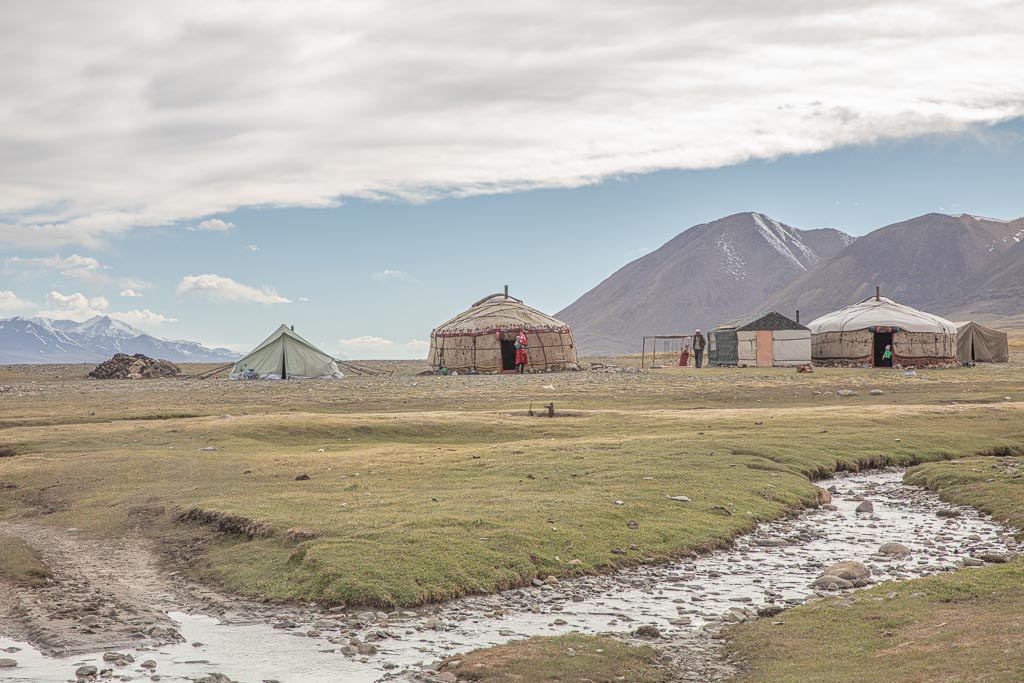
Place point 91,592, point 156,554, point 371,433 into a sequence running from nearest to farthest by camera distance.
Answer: point 91,592, point 156,554, point 371,433

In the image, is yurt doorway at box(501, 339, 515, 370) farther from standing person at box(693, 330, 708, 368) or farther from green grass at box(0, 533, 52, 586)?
green grass at box(0, 533, 52, 586)

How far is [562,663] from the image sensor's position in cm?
888

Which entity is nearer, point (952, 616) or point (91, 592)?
point (952, 616)

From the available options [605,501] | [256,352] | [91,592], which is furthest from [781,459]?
[256,352]

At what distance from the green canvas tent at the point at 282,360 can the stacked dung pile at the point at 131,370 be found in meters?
8.81

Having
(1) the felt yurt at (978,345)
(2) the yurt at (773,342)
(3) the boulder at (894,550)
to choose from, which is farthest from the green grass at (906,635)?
(1) the felt yurt at (978,345)

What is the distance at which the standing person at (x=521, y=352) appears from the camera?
59.5 meters

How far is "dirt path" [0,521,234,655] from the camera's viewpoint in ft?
33.1

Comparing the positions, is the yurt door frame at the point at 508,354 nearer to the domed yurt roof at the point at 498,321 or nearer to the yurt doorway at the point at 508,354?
the yurt doorway at the point at 508,354

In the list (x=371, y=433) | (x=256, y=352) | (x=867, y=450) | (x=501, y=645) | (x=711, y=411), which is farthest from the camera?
(x=256, y=352)

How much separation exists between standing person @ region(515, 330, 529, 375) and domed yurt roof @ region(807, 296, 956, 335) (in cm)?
2470

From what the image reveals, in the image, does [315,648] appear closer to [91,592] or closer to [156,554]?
[91,592]

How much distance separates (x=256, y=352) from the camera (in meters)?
61.1

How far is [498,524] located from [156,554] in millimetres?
4730
